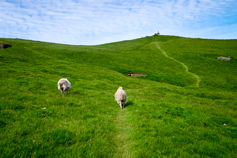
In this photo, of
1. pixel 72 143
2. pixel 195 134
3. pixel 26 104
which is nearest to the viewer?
pixel 72 143

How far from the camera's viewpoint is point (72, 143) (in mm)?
6520

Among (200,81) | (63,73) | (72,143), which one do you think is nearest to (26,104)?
(72,143)

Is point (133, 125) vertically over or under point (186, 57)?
under

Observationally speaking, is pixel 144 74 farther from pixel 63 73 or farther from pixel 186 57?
pixel 186 57

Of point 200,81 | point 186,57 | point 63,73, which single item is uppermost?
point 186,57

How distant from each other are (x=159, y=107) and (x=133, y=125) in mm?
5404

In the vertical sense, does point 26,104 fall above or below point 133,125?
above

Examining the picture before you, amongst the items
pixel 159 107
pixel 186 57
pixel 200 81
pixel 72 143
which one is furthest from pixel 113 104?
pixel 186 57

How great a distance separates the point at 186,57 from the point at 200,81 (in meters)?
24.9

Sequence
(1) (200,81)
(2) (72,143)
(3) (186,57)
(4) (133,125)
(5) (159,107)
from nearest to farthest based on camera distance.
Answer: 1. (2) (72,143)
2. (4) (133,125)
3. (5) (159,107)
4. (1) (200,81)
5. (3) (186,57)

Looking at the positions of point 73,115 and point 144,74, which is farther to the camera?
point 144,74

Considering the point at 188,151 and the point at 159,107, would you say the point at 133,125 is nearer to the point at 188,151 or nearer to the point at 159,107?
the point at 188,151

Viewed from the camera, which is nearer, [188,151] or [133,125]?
[188,151]

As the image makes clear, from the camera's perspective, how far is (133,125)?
9.45 metres
